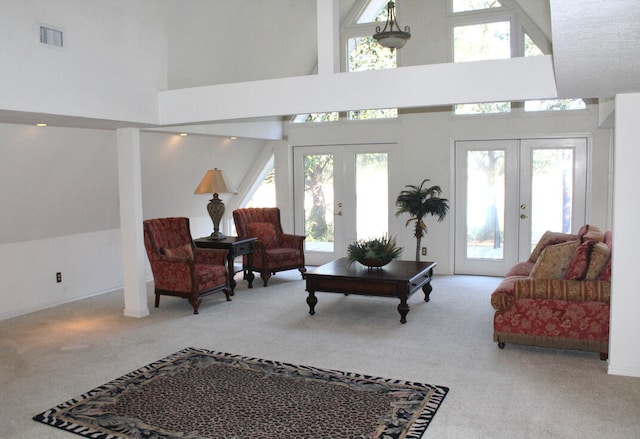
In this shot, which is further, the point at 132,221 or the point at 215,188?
the point at 215,188

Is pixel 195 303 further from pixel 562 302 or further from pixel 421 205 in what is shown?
pixel 562 302

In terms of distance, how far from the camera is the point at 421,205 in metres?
7.48

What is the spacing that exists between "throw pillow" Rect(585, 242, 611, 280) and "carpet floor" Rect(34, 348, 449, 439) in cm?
156

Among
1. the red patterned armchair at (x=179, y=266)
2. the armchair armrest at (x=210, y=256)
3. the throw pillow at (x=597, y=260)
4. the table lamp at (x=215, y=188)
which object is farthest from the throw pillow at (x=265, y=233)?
the throw pillow at (x=597, y=260)

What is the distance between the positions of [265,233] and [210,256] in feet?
3.81

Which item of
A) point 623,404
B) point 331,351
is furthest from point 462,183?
A: point 623,404

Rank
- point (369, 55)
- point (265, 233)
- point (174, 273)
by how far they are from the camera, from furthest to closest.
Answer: point (369, 55), point (265, 233), point (174, 273)

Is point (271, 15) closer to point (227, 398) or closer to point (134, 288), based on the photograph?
point (134, 288)

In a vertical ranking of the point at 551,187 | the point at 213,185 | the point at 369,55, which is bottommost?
the point at 551,187

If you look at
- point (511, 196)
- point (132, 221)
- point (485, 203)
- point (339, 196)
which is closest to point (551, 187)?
point (511, 196)

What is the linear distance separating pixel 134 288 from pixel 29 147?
1703 millimetres

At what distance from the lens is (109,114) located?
4.96 metres

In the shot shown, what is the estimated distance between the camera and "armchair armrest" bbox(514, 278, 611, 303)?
4328 mm

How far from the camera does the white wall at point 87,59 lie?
418cm
